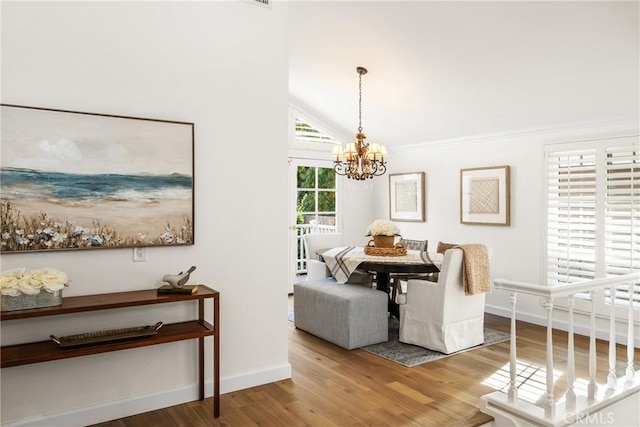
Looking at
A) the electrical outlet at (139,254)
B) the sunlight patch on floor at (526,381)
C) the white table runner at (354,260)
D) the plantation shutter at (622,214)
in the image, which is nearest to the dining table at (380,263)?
the white table runner at (354,260)

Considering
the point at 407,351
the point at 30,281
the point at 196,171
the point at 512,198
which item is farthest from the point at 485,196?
the point at 30,281

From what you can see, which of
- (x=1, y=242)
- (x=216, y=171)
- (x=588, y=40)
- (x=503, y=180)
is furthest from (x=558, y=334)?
(x=1, y=242)

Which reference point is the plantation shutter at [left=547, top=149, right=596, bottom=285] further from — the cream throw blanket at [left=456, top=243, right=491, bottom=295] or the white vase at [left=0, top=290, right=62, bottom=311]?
the white vase at [left=0, top=290, right=62, bottom=311]

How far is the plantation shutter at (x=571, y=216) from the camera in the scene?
176 inches

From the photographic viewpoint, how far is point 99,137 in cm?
270

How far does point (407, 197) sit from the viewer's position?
6480mm

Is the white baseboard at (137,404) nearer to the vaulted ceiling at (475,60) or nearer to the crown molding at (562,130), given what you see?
the vaulted ceiling at (475,60)

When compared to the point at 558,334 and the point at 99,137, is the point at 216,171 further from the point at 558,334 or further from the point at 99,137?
the point at 558,334

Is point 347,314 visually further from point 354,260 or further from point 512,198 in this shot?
point 512,198

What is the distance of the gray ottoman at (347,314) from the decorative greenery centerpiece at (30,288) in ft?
7.72

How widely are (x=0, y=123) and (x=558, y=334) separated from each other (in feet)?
16.0

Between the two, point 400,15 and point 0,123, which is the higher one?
point 400,15

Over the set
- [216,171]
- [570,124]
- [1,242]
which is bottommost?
[1,242]

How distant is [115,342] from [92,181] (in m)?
0.93
